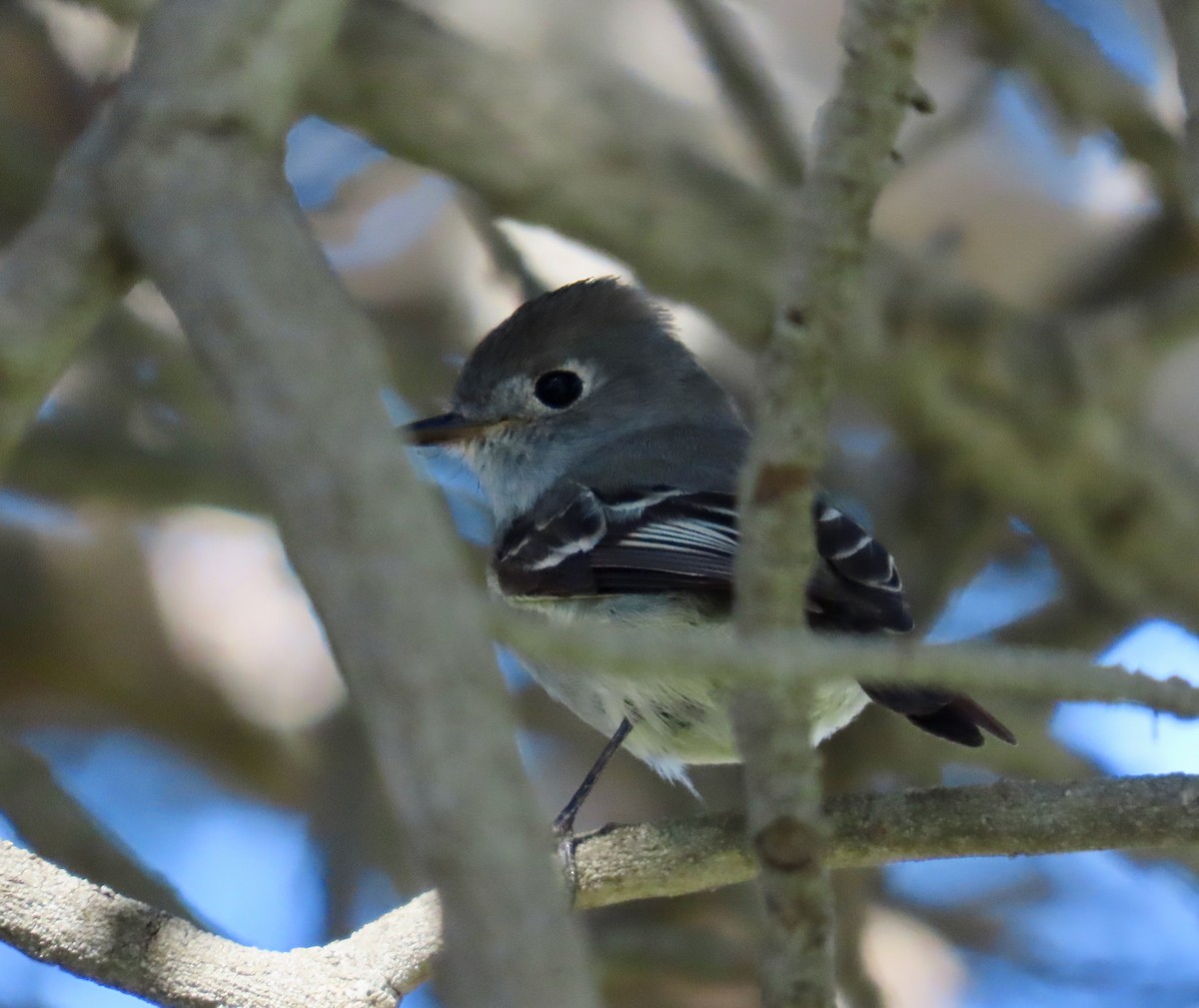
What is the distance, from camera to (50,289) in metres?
1.72

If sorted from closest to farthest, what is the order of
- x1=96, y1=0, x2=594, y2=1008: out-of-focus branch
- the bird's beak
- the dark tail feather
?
1. x1=96, y1=0, x2=594, y2=1008: out-of-focus branch
2. the dark tail feather
3. the bird's beak

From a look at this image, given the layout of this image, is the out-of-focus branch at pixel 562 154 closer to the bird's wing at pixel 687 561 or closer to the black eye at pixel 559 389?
the black eye at pixel 559 389

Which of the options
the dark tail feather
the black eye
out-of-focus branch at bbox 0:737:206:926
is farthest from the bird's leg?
the black eye

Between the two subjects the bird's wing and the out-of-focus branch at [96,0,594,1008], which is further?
the bird's wing

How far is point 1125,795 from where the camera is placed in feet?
7.54

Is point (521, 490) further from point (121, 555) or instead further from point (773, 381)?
point (773, 381)

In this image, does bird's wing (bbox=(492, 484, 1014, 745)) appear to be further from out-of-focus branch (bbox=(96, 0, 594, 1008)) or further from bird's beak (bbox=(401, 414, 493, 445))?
out-of-focus branch (bbox=(96, 0, 594, 1008))

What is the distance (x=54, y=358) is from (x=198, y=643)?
3.52m

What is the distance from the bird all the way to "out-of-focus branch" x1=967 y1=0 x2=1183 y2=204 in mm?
1452

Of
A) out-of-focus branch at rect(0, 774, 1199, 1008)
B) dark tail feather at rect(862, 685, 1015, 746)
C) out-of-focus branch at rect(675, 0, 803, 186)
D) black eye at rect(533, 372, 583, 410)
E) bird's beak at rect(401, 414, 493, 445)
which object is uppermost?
out-of-focus branch at rect(675, 0, 803, 186)

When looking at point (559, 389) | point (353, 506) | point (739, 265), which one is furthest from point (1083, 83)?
point (353, 506)

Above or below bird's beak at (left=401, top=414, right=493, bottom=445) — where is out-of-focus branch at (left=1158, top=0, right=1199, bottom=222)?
below

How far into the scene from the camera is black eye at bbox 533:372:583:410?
395 centimetres

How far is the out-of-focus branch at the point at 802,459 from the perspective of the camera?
4.88ft
